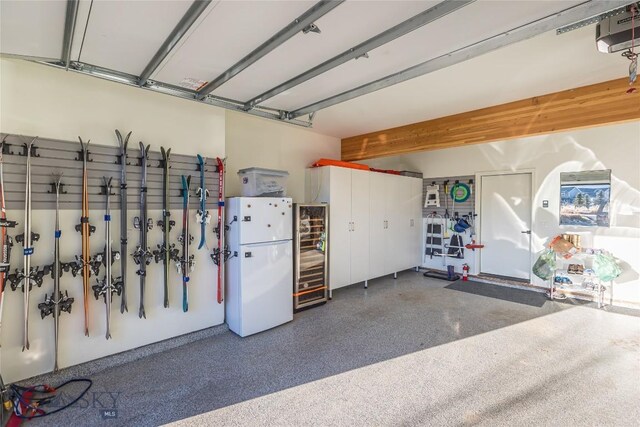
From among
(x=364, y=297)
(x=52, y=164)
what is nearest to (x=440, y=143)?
(x=364, y=297)

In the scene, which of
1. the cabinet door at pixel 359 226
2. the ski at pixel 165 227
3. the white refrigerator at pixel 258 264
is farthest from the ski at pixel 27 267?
the cabinet door at pixel 359 226

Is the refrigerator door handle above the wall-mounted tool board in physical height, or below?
below

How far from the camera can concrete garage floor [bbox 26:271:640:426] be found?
6.88 feet

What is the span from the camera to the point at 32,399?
2248 millimetres

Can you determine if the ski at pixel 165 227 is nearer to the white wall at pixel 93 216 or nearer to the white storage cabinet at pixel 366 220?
the white wall at pixel 93 216

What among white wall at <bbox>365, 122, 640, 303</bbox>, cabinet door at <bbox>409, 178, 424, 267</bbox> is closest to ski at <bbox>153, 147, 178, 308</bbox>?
cabinet door at <bbox>409, 178, 424, 267</bbox>

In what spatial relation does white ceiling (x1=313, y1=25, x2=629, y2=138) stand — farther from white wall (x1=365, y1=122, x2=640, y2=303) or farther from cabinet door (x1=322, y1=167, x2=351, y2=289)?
white wall (x1=365, y1=122, x2=640, y2=303)

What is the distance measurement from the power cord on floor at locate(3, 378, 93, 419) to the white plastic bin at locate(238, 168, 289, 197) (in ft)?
7.73

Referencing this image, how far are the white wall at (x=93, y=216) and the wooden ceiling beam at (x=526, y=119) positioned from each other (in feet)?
9.78

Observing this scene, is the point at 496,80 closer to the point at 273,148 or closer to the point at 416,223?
the point at 273,148

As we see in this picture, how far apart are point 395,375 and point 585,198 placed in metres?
4.37

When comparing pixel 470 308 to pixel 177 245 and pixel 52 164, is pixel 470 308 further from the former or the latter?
pixel 52 164

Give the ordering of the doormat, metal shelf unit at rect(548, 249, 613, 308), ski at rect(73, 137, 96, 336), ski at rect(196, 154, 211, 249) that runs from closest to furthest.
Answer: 1. ski at rect(73, 137, 96, 336)
2. ski at rect(196, 154, 211, 249)
3. metal shelf unit at rect(548, 249, 613, 308)
4. the doormat

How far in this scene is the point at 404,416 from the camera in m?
2.07
